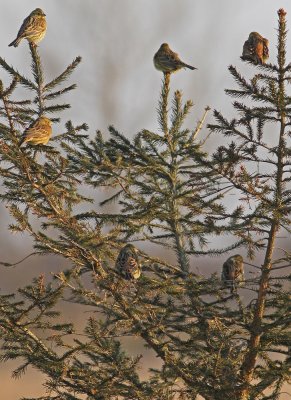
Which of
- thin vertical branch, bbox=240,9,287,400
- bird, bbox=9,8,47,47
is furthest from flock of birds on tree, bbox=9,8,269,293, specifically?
thin vertical branch, bbox=240,9,287,400

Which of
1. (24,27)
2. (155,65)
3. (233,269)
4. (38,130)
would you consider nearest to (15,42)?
(24,27)

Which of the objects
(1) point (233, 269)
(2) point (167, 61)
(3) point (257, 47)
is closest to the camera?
(3) point (257, 47)

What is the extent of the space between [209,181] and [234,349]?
266cm

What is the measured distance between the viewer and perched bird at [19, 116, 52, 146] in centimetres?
931

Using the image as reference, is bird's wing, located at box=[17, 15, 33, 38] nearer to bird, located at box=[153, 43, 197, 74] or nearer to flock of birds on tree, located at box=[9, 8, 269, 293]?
flock of birds on tree, located at box=[9, 8, 269, 293]

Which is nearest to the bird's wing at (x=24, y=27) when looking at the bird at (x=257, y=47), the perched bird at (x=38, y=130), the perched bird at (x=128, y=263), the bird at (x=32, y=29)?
the bird at (x=32, y=29)

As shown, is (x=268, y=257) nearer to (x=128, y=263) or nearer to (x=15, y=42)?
(x=128, y=263)

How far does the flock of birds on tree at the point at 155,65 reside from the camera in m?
9.04

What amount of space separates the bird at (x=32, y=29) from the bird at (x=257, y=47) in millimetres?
3760

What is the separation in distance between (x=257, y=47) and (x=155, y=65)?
2.95 meters

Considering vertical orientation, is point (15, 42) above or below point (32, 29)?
below

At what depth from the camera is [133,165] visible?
439 inches

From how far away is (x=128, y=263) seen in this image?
9047mm

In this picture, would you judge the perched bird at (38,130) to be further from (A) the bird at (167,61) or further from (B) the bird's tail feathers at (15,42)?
(A) the bird at (167,61)
